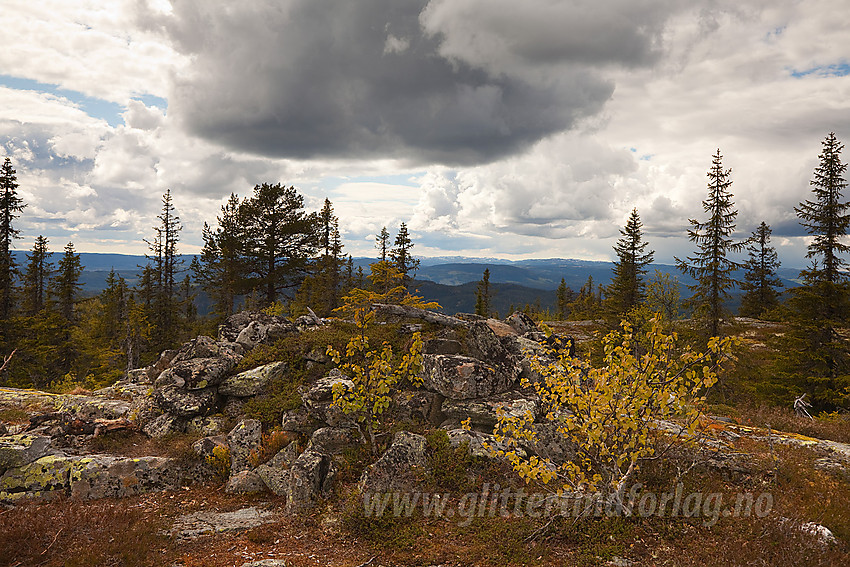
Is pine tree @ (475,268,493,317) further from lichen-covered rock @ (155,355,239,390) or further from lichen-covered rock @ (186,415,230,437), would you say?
lichen-covered rock @ (186,415,230,437)

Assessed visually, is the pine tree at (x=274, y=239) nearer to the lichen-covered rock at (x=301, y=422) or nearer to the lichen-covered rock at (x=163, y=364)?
the lichen-covered rock at (x=163, y=364)

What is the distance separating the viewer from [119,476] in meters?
10.9

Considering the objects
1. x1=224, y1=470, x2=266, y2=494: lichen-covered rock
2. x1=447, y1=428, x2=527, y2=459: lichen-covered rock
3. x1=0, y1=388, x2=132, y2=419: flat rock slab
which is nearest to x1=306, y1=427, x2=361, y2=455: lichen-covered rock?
x1=224, y1=470, x2=266, y2=494: lichen-covered rock

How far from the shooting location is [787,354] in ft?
79.0

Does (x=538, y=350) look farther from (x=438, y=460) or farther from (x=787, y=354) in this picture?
(x=787, y=354)

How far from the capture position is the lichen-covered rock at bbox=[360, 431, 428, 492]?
10.2m

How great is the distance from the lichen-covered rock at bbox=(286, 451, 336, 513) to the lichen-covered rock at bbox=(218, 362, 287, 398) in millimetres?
4748

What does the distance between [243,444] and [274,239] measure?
956 inches

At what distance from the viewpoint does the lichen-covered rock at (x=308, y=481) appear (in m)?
10.2

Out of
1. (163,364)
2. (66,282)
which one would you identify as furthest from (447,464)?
(66,282)

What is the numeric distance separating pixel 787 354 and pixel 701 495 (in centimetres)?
2136

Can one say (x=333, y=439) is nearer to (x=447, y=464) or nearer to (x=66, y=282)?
(x=447, y=464)

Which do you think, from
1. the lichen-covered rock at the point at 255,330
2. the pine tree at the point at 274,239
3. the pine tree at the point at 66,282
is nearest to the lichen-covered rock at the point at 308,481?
the lichen-covered rock at the point at 255,330

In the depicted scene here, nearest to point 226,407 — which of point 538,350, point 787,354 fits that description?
point 538,350
